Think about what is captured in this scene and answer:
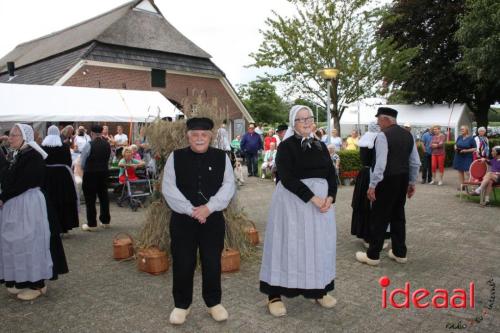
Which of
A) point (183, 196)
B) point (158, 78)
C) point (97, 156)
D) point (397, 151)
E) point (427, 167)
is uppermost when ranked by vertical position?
point (158, 78)

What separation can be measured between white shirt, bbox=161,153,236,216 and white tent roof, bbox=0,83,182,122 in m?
7.55

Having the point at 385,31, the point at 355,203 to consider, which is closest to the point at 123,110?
the point at 355,203

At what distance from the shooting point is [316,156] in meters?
3.88

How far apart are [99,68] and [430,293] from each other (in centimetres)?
1982

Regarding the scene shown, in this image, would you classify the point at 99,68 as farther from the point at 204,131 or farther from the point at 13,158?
the point at 204,131

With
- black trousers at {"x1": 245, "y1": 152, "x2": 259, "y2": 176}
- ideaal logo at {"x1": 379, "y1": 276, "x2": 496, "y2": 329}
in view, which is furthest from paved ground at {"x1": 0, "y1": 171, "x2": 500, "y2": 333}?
black trousers at {"x1": 245, "y1": 152, "x2": 259, "y2": 176}

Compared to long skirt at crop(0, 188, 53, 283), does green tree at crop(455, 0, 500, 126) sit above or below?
above

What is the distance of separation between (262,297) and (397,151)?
240cm

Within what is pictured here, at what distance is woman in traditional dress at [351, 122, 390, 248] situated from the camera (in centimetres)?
574

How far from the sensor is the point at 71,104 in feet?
42.1

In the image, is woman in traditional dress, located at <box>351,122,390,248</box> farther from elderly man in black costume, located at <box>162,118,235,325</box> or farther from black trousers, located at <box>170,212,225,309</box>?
black trousers, located at <box>170,212,225,309</box>

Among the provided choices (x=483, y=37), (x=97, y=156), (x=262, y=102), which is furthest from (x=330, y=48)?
(x=262, y=102)

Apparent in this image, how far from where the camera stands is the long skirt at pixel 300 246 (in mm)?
3754

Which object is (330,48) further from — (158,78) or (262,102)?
(262,102)
